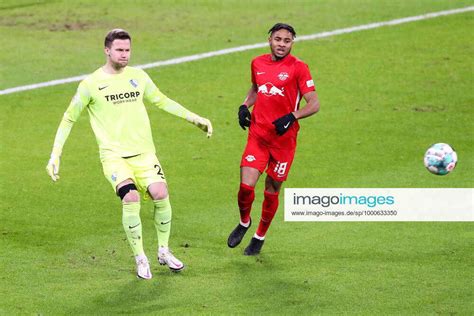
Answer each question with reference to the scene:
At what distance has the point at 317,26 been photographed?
28.8 metres

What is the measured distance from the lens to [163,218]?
14414 mm

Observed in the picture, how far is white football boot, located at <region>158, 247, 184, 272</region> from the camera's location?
14383 mm

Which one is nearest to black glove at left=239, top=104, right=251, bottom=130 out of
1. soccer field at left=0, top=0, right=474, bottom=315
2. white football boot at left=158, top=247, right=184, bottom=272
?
soccer field at left=0, top=0, right=474, bottom=315

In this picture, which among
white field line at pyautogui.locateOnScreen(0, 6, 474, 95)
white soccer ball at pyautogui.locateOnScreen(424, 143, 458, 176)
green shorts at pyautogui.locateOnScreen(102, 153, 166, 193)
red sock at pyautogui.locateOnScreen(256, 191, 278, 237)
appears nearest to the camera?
green shorts at pyautogui.locateOnScreen(102, 153, 166, 193)

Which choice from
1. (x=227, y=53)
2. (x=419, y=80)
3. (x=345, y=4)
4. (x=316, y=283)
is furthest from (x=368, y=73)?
(x=316, y=283)

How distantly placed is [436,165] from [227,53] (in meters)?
11.1

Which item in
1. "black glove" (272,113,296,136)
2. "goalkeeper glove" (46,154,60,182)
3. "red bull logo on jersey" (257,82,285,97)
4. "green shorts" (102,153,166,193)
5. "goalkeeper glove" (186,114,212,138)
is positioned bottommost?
"green shorts" (102,153,166,193)

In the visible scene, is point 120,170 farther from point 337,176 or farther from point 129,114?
point 337,176

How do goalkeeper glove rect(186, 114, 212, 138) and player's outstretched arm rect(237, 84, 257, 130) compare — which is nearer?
goalkeeper glove rect(186, 114, 212, 138)

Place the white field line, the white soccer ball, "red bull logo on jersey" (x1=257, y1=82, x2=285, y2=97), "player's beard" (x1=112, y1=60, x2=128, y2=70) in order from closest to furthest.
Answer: "player's beard" (x1=112, y1=60, x2=128, y2=70) → "red bull logo on jersey" (x1=257, y1=82, x2=285, y2=97) → the white soccer ball → the white field line

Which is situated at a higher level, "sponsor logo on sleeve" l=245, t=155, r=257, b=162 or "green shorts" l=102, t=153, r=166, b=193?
"green shorts" l=102, t=153, r=166, b=193

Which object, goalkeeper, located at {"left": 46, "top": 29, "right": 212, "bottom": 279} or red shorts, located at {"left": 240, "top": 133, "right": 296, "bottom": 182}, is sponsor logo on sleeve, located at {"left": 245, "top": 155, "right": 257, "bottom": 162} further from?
goalkeeper, located at {"left": 46, "top": 29, "right": 212, "bottom": 279}

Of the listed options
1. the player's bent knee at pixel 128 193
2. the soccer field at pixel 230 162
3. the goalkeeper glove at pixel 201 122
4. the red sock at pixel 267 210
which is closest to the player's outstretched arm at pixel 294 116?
the goalkeeper glove at pixel 201 122

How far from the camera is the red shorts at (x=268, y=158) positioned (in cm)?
1520
